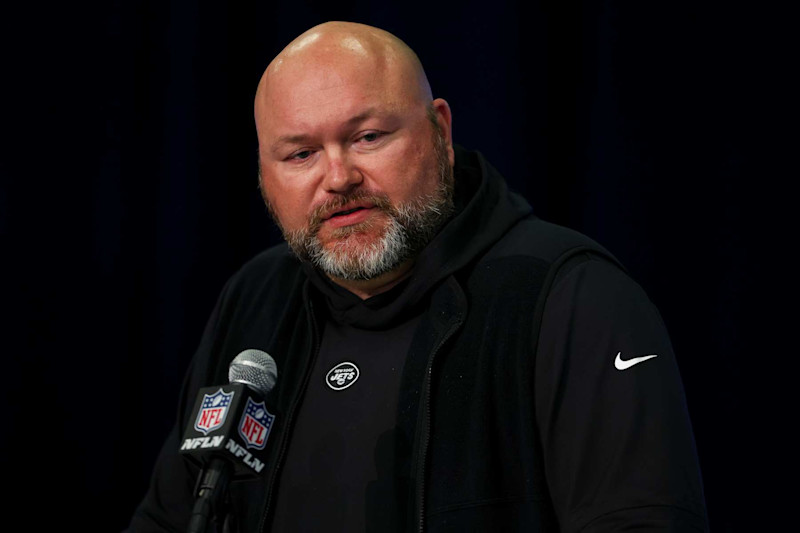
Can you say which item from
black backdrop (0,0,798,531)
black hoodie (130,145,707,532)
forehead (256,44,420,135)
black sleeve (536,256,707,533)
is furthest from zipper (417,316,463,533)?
black backdrop (0,0,798,531)

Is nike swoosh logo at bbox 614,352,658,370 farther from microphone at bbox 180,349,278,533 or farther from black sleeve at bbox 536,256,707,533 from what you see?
microphone at bbox 180,349,278,533

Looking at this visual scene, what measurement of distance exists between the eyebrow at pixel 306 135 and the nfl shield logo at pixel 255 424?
22.3 inches

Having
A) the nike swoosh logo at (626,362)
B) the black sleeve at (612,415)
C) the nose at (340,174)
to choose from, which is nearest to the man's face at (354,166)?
the nose at (340,174)

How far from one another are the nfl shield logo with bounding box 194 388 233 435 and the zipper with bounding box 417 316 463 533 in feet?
1.30

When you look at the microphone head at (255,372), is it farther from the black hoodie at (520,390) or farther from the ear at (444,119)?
the ear at (444,119)

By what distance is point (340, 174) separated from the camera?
1547mm

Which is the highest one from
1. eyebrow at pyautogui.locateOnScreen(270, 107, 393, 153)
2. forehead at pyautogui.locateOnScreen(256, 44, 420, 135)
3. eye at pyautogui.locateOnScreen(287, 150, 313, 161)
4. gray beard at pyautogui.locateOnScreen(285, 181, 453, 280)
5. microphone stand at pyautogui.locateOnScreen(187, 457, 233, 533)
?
forehead at pyautogui.locateOnScreen(256, 44, 420, 135)

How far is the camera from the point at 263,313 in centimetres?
182

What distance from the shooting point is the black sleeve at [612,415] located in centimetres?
126

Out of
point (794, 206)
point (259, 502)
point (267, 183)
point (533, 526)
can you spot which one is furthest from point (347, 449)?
point (794, 206)

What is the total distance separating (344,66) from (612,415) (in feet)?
2.24

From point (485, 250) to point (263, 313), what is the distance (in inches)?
17.7

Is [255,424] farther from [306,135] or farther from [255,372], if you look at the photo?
[306,135]

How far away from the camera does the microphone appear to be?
1.04m
